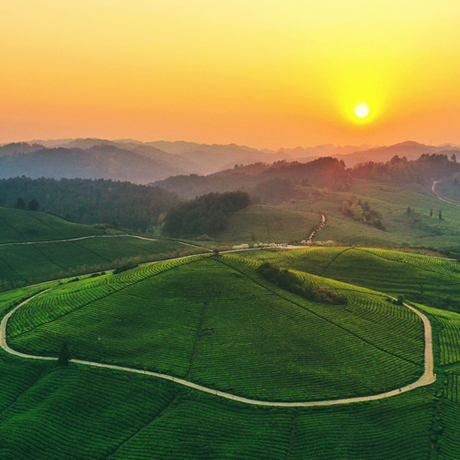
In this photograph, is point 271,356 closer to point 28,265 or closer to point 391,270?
point 391,270

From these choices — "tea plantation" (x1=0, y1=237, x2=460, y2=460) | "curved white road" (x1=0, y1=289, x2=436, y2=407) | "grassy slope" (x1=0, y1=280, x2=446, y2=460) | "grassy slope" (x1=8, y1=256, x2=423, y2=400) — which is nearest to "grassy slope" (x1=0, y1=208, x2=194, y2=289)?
"tea plantation" (x1=0, y1=237, x2=460, y2=460)

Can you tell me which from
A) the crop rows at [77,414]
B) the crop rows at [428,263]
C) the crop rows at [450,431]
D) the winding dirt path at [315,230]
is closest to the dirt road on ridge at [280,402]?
the crop rows at [77,414]

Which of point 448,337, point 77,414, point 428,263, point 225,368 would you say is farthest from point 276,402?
point 428,263

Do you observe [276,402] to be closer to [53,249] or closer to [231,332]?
[231,332]

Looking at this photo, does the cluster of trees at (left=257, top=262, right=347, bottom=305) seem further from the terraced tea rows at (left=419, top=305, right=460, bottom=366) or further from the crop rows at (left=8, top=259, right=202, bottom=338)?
the crop rows at (left=8, top=259, right=202, bottom=338)

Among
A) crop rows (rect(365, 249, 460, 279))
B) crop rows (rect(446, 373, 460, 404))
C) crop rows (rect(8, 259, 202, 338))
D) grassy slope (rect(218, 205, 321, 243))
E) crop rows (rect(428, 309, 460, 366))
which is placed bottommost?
crop rows (rect(446, 373, 460, 404))

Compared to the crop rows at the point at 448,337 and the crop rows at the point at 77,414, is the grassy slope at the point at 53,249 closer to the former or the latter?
the crop rows at the point at 77,414
